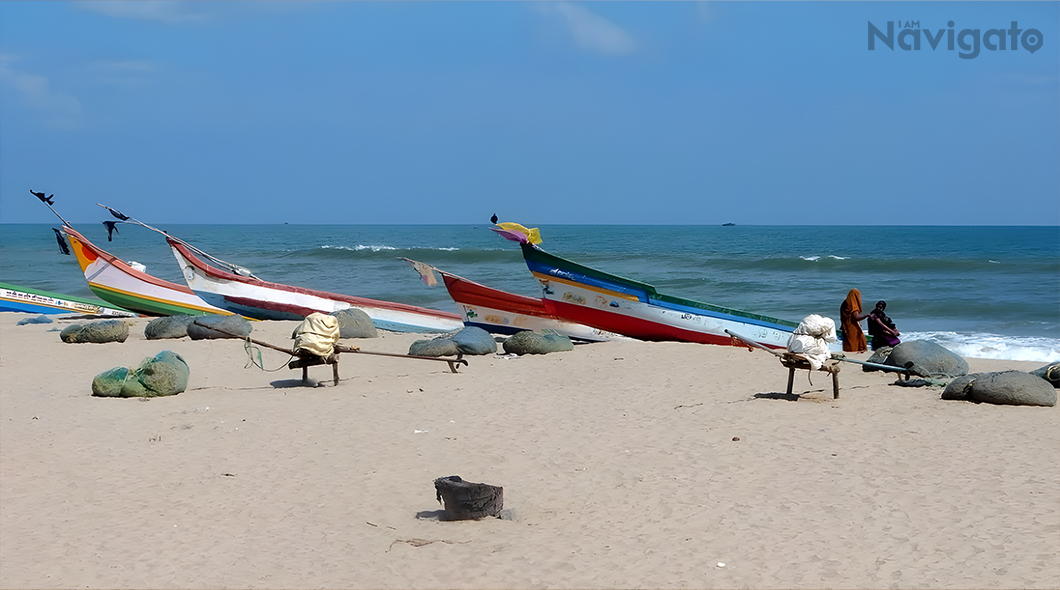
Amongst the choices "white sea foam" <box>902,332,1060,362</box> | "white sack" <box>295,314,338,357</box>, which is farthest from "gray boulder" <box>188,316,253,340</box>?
"white sea foam" <box>902,332,1060,362</box>

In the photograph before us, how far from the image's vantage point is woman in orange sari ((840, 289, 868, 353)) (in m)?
12.8

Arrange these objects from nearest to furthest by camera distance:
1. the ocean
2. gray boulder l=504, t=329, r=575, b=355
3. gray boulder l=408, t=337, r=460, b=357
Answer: gray boulder l=408, t=337, r=460, b=357, gray boulder l=504, t=329, r=575, b=355, the ocean

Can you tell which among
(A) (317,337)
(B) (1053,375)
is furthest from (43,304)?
(B) (1053,375)

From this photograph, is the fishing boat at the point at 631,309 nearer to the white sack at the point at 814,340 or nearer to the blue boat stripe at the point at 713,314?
the blue boat stripe at the point at 713,314

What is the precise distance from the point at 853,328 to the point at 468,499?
29.2ft

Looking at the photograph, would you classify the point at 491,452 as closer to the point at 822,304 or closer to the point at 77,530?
the point at 77,530

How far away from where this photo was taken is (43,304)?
20922mm

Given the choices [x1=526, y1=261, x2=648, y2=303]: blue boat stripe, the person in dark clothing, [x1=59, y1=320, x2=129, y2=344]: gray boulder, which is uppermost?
[x1=526, y1=261, x2=648, y2=303]: blue boat stripe

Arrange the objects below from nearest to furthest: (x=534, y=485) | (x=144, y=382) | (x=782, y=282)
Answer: (x=534, y=485) → (x=144, y=382) → (x=782, y=282)

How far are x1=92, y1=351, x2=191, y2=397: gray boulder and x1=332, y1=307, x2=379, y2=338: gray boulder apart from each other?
554 cm

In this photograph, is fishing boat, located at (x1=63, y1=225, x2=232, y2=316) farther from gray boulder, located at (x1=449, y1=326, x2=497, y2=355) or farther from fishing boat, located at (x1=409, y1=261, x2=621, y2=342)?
gray boulder, located at (x1=449, y1=326, x2=497, y2=355)

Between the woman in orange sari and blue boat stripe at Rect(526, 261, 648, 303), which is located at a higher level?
blue boat stripe at Rect(526, 261, 648, 303)

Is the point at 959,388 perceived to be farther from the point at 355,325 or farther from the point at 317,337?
the point at 355,325

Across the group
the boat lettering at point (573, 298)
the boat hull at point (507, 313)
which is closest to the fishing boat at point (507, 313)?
the boat hull at point (507, 313)
